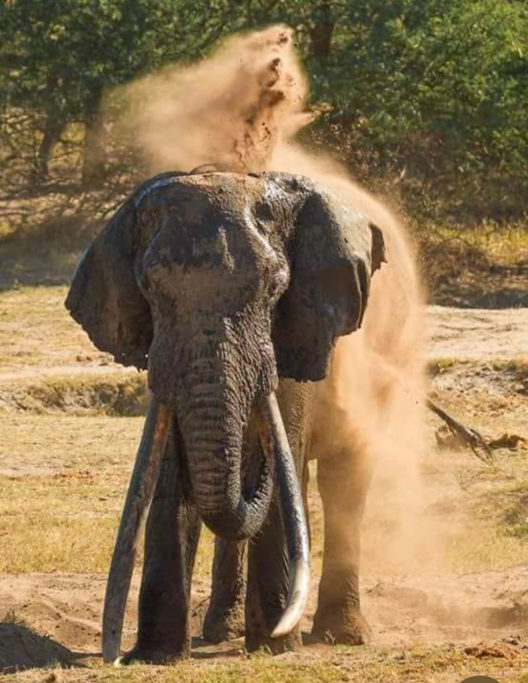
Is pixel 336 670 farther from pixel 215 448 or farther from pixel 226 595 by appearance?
pixel 226 595

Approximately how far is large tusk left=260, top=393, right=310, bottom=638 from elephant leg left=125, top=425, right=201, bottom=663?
0.35m

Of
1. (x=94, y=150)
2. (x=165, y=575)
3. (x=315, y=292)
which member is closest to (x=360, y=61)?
(x=94, y=150)

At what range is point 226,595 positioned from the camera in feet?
29.6

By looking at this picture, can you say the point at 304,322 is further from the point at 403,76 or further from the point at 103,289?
the point at 403,76

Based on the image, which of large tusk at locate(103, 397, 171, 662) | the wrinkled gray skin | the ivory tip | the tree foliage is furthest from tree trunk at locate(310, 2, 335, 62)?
the ivory tip

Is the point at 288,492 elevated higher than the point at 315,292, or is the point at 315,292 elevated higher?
the point at 315,292

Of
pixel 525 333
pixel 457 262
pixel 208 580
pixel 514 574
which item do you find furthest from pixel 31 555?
pixel 457 262

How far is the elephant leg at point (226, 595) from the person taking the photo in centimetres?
897

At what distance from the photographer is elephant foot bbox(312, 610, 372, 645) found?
923 centimetres

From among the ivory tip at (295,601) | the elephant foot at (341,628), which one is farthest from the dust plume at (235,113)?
the elephant foot at (341,628)

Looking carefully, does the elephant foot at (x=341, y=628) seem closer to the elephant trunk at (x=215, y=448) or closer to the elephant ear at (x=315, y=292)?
the elephant ear at (x=315, y=292)

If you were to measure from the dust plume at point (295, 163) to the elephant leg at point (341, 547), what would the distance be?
0.12m

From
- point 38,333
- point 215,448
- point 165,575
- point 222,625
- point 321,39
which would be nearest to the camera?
point 215,448

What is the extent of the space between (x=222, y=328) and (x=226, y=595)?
2.24m
